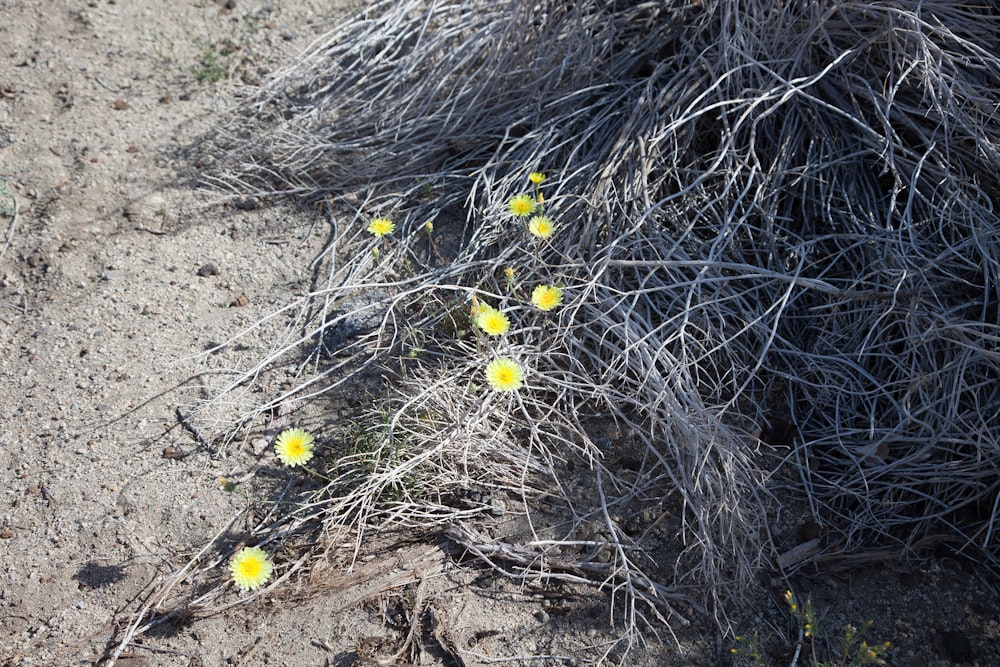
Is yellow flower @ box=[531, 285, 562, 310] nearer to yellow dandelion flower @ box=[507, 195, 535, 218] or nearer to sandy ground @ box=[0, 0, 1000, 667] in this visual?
yellow dandelion flower @ box=[507, 195, 535, 218]

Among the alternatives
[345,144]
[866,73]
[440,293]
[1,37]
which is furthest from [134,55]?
[866,73]

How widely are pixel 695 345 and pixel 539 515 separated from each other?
592mm

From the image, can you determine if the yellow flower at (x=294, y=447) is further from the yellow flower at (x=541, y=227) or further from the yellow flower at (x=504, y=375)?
the yellow flower at (x=541, y=227)

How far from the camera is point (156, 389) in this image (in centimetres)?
222

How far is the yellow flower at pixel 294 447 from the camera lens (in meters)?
1.90

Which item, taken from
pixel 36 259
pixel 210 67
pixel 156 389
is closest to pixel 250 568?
pixel 156 389

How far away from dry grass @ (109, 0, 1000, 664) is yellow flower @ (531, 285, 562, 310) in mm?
75

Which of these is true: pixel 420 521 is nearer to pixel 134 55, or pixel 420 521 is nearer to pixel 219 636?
pixel 219 636

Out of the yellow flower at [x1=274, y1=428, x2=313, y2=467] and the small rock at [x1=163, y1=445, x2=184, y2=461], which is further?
the small rock at [x1=163, y1=445, x2=184, y2=461]

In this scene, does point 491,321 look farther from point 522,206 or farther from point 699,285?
point 699,285

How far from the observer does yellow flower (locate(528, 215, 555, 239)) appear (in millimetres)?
2123

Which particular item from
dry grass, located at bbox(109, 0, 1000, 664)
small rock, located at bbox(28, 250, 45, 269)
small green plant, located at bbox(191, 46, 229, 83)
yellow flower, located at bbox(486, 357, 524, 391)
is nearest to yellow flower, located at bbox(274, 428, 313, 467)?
dry grass, located at bbox(109, 0, 1000, 664)

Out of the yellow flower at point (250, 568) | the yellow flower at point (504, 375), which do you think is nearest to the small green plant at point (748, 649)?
the yellow flower at point (504, 375)

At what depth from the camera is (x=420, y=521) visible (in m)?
1.96
